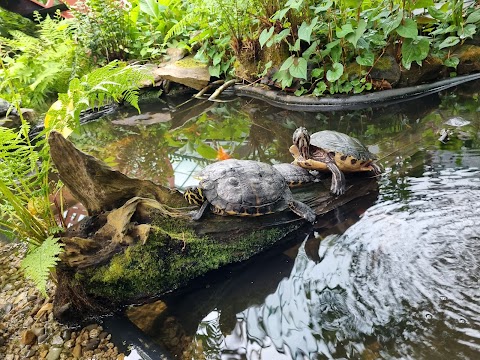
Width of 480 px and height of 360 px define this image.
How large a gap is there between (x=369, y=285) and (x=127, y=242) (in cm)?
175

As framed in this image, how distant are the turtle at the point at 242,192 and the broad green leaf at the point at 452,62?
4538 millimetres

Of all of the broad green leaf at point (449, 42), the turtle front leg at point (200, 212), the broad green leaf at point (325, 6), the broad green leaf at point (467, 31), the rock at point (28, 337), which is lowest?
the broad green leaf at point (449, 42)

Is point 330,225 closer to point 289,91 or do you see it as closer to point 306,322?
point 306,322

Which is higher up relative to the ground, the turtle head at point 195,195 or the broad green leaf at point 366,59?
the turtle head at point 195,195

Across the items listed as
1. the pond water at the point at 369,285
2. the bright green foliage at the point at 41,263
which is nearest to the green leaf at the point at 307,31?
the pond water at the point at 369,285

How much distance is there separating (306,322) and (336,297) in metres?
0.30

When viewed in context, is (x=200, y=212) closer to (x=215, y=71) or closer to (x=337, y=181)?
(x=337, y=181)

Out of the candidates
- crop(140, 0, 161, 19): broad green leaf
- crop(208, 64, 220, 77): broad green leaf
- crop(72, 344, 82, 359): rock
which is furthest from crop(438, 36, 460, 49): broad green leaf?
crop(140, 0, 161, 19): broad green leaf

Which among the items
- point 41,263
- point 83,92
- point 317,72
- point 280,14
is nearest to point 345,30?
point 317,72

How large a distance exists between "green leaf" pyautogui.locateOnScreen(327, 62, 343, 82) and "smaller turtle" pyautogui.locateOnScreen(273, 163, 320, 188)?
2.76 metres

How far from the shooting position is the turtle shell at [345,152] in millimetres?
3695

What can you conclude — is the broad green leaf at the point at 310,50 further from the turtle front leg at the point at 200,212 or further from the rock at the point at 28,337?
the rock at the point at 28,337

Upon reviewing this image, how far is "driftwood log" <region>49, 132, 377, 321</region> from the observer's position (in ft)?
8.67

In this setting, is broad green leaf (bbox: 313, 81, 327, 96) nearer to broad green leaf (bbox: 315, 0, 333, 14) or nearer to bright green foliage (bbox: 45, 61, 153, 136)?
broad green leaf (bbox: 315, 0, 333, 14)
